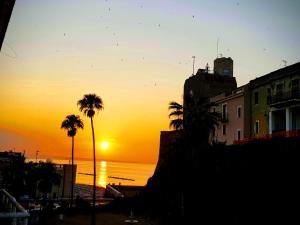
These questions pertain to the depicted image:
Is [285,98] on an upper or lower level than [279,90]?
lower

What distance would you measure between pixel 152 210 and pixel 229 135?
14.5 meters

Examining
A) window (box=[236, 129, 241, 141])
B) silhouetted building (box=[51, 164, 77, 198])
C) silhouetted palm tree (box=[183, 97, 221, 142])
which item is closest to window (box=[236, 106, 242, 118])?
window (box=[236, 129, 241, 141])

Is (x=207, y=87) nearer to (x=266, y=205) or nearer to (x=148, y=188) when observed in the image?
(x=148, y=188)

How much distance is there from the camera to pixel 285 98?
36562 millimetres

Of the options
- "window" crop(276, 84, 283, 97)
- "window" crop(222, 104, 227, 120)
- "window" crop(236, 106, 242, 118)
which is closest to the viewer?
"window" crop(276, 84, 283, 97)

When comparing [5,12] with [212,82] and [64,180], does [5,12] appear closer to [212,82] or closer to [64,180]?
[212,82]

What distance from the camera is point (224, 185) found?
109 feet

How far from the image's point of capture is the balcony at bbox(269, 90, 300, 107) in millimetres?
35688

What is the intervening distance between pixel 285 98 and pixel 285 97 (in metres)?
0.12

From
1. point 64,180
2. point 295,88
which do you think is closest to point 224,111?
point 295,88

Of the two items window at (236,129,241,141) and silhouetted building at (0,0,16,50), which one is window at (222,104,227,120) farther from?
silhouetted building at (0,0,16,50)

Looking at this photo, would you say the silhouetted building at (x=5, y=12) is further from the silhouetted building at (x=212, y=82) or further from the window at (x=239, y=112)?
the silhouetted building at (x=212, y=82)

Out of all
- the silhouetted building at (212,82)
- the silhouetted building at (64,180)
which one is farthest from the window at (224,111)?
the silhouetted building at (64,180)

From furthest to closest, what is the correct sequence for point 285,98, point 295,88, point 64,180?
point 64,180, point 285,98, point 295,88
